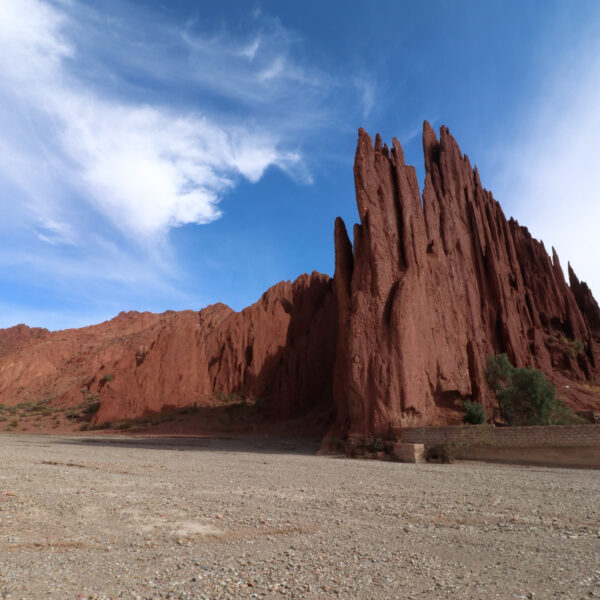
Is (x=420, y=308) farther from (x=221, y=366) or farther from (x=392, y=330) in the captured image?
(x=221, y=366)

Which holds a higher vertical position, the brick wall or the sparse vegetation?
the sparse vegetation

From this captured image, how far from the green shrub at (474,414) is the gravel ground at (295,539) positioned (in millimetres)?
11773

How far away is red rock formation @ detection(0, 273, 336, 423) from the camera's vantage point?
46344 mm

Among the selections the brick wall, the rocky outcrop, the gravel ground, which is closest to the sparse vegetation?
the brick wall

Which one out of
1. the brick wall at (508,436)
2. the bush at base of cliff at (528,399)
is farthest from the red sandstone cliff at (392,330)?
the brick wall at (508,436)

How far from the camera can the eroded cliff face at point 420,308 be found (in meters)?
23.5

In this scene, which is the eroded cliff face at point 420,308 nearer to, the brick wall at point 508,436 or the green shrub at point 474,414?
the green shrub at point 474,414

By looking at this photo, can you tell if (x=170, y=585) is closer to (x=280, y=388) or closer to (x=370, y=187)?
(x=370, y=187)

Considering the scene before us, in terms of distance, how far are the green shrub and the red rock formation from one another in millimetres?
20135

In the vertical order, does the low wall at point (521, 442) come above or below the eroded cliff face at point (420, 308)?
below

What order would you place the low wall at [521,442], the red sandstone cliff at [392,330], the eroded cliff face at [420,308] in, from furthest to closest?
the red sandstone cliff at [392,330] < the eroded cliff face at [420,308] < the low wall at [521,442]

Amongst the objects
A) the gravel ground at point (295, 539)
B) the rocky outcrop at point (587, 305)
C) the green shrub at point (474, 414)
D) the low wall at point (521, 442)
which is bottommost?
the gravel ground at point (295, 539)

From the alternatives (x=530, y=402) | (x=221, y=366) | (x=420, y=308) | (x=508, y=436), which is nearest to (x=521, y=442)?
(x=508, y=436)

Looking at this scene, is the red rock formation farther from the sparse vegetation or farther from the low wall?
the low wall
